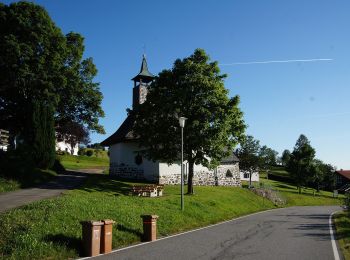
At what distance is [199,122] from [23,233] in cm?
2093

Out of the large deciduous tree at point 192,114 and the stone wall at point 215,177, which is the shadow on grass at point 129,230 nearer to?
the large deciduous tree at point 192,114

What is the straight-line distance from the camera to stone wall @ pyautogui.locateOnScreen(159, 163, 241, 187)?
41.0 m

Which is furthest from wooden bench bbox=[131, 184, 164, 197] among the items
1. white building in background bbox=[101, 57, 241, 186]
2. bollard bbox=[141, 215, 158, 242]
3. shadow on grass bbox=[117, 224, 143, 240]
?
bollard bbox=[141, 215, 158, 242]

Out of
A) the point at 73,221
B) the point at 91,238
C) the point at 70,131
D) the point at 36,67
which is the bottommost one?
the point at 91,238

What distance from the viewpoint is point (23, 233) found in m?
12.6

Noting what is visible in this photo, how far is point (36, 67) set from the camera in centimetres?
3716

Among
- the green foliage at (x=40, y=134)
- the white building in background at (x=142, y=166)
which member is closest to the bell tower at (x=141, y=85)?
the white building in background at (x=142, y=166)

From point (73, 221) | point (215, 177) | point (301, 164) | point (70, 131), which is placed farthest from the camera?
point (301, 164)

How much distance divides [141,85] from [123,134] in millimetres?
6695

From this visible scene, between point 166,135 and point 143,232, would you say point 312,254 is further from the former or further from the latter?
point 166,135

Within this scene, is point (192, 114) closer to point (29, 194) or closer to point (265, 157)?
point (29, 194)

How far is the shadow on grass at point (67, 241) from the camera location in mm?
12594

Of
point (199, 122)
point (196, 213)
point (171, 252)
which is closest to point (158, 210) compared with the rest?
point (196, 213)

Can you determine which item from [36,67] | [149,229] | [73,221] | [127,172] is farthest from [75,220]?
[127,172]
